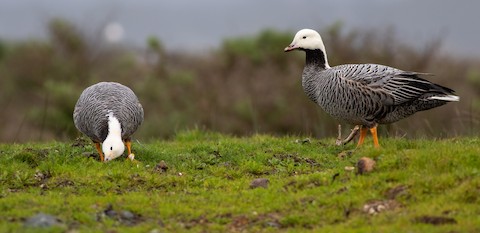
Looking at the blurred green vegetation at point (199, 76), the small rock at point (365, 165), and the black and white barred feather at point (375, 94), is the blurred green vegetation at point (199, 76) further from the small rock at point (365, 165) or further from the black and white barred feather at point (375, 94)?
the small rock at point (365, 165)

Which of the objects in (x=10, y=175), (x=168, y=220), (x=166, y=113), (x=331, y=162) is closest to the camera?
(x=168, y=220)

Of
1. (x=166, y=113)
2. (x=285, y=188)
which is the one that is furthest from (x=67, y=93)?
(x=285, y=188)

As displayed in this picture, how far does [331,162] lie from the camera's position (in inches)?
443

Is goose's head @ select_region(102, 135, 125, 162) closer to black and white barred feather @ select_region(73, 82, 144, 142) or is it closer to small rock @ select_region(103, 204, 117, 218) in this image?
black and white barred feather @ select_region(73, 82, 144, 142)

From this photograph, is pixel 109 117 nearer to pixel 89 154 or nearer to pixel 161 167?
pixel 89 154

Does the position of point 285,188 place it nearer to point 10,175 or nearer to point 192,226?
point 192,226

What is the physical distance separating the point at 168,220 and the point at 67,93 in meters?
19.1

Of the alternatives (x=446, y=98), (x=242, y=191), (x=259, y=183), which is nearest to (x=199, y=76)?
(x=446, y=98)

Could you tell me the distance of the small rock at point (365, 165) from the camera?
9336 millimetres

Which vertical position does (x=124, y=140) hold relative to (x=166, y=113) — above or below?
above

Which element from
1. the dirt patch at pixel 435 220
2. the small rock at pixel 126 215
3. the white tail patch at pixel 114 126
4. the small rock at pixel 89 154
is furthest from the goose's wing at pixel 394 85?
the small rock at pixel 126 215

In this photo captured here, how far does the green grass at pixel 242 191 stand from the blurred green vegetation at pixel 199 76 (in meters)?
12.7

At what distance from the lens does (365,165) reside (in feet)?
30.8

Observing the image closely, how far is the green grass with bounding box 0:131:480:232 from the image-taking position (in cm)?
→ 798
